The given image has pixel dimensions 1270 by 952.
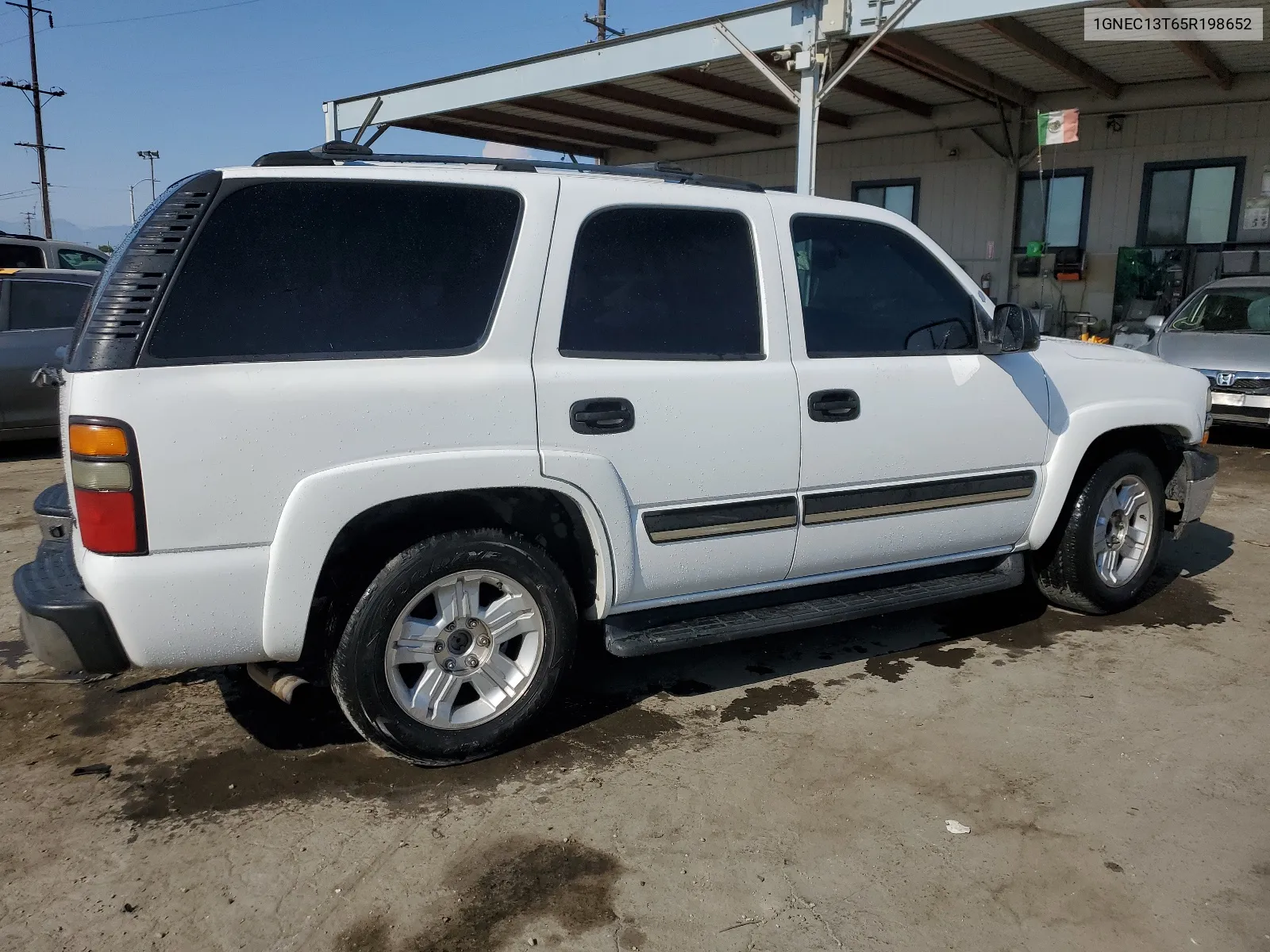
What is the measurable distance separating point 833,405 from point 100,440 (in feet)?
7.90

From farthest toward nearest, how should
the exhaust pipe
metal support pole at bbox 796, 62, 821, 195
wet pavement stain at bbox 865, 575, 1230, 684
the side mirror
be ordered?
metal support pole at bbox 796, 62, 821, 195 → wet pavement stain at bbox 865, 575, 1230, 684 → the side mirror → the exhaust pipe

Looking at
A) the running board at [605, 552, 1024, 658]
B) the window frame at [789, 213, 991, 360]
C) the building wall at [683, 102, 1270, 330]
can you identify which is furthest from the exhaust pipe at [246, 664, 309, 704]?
the building wall at [683, 102, 1270, 330]

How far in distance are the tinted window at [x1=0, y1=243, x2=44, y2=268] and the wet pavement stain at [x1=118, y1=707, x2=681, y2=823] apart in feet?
34.1

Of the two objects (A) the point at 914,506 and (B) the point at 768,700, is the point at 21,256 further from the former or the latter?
(A) the point at 914,506

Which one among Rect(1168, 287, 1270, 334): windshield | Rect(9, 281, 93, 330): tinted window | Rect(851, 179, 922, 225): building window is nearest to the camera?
Rect(9, 281, 93, 330): tinted window

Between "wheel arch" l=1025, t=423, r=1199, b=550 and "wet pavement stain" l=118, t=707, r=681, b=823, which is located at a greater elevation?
"wheel arch" l=1025, t=423, r=1199, b=550

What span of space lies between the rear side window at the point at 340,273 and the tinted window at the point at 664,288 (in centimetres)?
30

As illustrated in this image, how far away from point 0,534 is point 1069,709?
243 inches

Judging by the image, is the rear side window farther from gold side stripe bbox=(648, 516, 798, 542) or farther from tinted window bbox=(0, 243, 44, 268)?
tinted window bbox=(0, 243, 44, 268)

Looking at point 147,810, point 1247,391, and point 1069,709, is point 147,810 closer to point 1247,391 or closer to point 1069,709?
point 1069,709

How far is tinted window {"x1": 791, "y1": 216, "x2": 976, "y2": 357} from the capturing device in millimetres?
3768

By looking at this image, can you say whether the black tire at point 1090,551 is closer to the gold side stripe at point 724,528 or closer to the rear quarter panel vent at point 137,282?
the gold side stripe at point 724,528

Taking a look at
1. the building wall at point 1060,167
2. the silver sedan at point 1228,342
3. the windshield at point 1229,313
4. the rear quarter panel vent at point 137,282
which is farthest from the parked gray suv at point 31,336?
the windshield at point 1229,313

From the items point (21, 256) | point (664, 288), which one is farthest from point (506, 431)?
point (21, 256)
